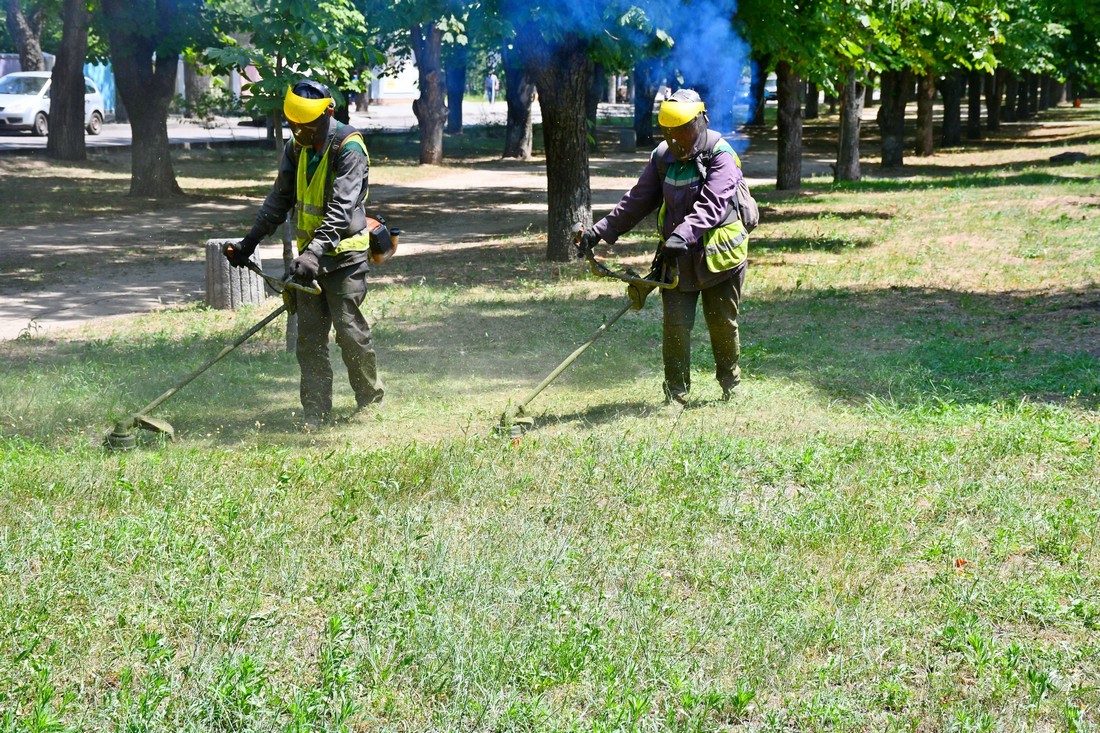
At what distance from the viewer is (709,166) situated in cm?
689

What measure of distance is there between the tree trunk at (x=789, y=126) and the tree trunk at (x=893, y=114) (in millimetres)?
4877

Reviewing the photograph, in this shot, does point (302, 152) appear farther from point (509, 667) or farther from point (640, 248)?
point (640, 248)

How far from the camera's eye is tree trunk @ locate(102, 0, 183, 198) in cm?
1995

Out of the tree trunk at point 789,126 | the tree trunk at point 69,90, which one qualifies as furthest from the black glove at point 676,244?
the tree trunk at point 69,90

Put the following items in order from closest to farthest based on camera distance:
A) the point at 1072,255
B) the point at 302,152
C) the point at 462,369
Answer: the point at 302,152
the point at 462,369
the point at 1072,255

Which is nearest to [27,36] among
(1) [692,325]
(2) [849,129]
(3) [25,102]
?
(3) [25,102]

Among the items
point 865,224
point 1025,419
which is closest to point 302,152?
point 1025,419

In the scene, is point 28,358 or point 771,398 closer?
point 771,398

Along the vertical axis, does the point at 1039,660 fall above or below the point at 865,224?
below

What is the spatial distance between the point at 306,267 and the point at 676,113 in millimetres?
2172

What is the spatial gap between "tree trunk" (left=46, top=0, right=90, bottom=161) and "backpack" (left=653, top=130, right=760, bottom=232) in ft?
65.7

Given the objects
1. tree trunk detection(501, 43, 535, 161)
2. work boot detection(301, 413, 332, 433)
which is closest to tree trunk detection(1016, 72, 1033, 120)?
tree trunk detection(501, 43, 535, 161)

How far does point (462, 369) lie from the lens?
354 inches

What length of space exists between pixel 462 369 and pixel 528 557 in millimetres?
4207
